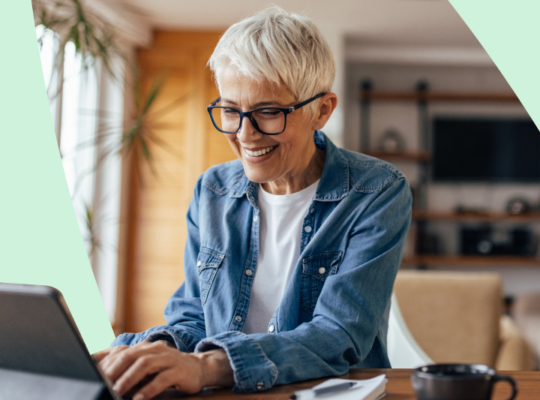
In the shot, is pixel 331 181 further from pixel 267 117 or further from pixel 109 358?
pixel 109 358

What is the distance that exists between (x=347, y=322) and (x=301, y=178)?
16.5 inches

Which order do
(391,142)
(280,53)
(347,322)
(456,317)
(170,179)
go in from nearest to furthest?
(347,322) < (280,53) < (456,317) < (170,179) < (391,142)

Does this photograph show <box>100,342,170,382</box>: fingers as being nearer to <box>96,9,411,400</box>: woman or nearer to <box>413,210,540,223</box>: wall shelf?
<box>96,9,411,400</box>: woman

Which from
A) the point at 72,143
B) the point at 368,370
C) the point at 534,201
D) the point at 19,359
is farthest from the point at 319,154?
the point at 534,201

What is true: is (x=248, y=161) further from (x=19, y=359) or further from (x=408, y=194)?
(x=19, y=359)

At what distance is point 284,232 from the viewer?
1173mm

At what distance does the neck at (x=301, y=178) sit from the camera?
47.3 inches

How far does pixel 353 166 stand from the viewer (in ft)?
3.78

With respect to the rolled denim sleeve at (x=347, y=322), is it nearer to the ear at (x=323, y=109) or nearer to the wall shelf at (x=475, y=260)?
the ear at (x=323, y=109)

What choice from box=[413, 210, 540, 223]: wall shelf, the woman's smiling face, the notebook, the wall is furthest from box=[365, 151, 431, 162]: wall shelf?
the notebook

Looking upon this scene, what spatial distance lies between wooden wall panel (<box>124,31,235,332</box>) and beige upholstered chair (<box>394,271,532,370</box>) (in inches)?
109

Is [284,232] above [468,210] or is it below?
above

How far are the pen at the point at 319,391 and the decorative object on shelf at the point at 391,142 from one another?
15.8ft

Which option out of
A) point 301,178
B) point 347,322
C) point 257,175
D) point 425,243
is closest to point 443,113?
point 425,243
